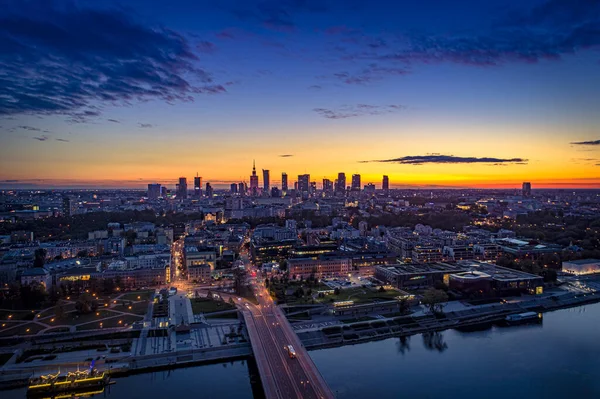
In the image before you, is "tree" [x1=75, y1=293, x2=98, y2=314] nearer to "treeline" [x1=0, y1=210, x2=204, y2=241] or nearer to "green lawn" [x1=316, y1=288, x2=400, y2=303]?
"green lawn" [x1=316, y1=288, x2=400, y2=303]

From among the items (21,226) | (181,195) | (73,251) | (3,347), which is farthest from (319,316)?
(181,195)

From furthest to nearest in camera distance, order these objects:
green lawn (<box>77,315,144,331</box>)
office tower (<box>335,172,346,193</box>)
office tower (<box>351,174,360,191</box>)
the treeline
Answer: office tower (<box>351,174,360,191</box>) → office tower (<box>335,172,346,193</box>) → the treeline → green lawn (<box>77,315,144,331</box>)

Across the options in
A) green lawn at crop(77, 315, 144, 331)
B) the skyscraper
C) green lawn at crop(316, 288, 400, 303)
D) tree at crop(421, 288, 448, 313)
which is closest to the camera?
green lawn at crop(77, 315, 144, 331)

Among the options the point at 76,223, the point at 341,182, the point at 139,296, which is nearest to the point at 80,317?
the point at 139,296

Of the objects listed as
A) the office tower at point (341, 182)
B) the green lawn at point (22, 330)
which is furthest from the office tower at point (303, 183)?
the green lawn at point (22, 330)

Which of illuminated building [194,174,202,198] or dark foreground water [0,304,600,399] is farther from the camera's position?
illuminated building [194,174,202,198]

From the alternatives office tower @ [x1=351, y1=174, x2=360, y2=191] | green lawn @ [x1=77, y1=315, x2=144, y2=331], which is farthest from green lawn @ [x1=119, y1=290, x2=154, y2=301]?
office tower @ [x1=351, y1=174, x2=360, y2=191]

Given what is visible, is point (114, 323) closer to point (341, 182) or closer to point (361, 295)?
point (361, 295)

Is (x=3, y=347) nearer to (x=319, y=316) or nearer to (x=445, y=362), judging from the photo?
(x=319, y=316)
